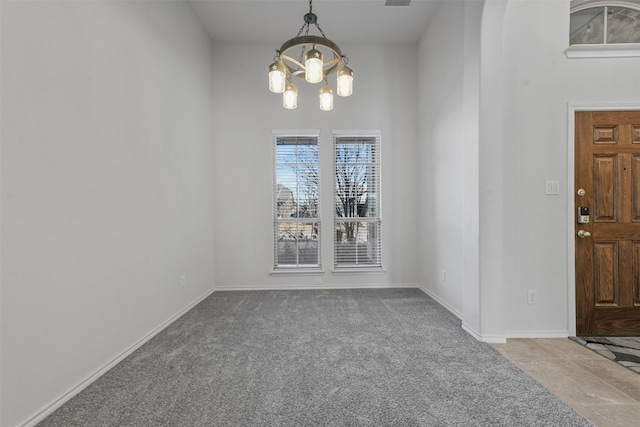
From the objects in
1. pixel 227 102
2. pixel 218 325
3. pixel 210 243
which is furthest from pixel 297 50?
pixel 218 325

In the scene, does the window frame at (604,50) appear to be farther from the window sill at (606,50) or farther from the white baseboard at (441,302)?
the white baseboard at (441,302)

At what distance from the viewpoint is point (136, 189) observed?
251 cm

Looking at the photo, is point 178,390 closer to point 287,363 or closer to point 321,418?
point 287,363

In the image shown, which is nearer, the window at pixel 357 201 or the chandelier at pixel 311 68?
the chandelier at pixel 311 68

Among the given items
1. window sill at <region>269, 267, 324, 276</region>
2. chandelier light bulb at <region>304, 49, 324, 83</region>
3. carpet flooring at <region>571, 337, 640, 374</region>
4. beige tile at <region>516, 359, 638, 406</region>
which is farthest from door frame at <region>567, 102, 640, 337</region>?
window sill at <region>269, 267, 324, 276</region>

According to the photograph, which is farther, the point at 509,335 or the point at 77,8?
the point at 509,335

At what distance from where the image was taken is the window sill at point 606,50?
2.58 m

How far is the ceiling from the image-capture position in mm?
3482

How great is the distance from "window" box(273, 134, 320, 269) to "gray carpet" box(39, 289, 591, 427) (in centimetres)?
139

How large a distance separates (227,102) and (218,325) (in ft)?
10.1

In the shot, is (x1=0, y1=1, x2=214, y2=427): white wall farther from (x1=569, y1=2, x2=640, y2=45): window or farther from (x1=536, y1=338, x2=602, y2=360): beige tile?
(x1=569, y1=2, x2=640, y2=45): window

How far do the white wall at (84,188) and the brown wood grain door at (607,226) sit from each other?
12.7ft

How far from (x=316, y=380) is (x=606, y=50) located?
12.0 feet

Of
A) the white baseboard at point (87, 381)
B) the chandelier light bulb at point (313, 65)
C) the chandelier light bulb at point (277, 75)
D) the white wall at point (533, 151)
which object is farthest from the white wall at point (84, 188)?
the white wall at point (533, 151)
